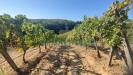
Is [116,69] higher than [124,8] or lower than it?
lower

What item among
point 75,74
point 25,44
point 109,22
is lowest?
point 75,74

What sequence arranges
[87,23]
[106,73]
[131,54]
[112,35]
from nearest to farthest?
[131,54] → [112,35] → [106,73] → [87,23]

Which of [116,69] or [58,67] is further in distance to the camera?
[58,67]

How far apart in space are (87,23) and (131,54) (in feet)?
96.6

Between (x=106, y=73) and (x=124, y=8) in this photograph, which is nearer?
(x=124, y=8)

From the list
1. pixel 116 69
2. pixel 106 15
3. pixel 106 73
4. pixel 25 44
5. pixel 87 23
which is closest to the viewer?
pixel 106 15

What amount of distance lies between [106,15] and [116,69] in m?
14.9

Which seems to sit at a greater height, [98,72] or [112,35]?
[112,35]

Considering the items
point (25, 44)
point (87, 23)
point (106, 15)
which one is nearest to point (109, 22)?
point (106, 15)

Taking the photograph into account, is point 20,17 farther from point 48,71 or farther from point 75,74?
point 75,74

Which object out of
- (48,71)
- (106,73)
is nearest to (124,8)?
(106,73)

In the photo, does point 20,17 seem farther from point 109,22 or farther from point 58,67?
point 109,22

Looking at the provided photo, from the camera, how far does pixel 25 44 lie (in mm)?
38594

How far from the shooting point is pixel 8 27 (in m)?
33.9
